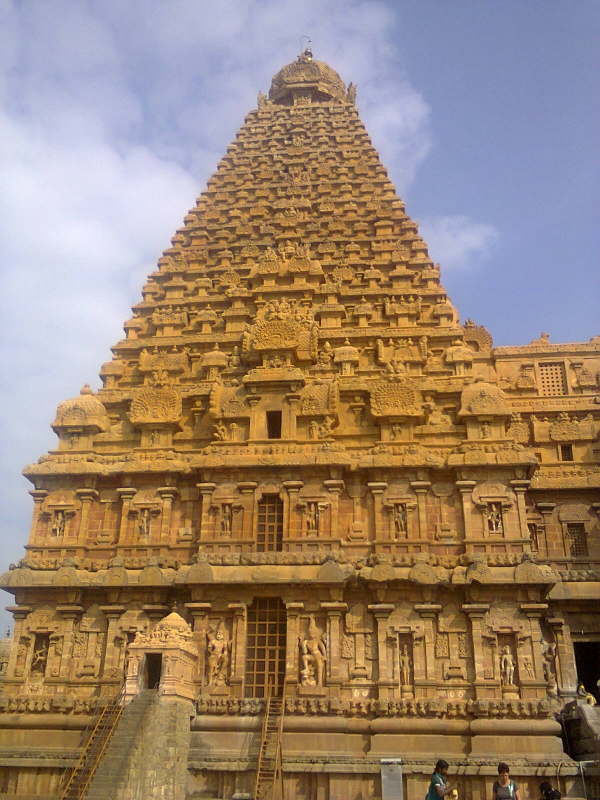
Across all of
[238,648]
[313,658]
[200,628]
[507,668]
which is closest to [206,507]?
[200,628]

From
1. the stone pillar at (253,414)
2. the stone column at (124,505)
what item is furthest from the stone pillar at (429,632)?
the stone column at (124,505)

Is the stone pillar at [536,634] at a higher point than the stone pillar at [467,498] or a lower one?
lower

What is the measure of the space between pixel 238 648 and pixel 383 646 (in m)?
4.71

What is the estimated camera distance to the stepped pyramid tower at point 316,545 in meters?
24.5

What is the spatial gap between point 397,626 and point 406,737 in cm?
334

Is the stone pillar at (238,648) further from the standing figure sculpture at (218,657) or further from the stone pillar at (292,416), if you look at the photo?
the stone pillar at (292,416)

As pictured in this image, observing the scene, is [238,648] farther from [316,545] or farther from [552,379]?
[552,379]

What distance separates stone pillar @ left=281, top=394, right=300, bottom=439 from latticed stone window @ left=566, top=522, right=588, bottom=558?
37.7ft

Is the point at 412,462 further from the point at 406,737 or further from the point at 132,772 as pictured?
the point at 132,772

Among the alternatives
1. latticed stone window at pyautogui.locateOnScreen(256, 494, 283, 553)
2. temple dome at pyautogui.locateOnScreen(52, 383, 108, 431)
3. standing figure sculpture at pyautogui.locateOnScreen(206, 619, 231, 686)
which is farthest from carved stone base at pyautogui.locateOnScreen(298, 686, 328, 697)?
temple dome at pyautogui.locateOnScreen(52, 383, 108, 431)

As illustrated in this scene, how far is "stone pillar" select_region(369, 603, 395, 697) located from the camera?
25250mm

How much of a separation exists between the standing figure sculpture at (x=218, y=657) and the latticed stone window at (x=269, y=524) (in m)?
3.44

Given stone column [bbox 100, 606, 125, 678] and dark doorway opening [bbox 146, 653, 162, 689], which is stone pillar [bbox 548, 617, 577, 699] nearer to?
dark doorway opening [bbox 146, 653, 162, 689]

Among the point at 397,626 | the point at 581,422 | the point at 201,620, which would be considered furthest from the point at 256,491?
the point at 581,422
